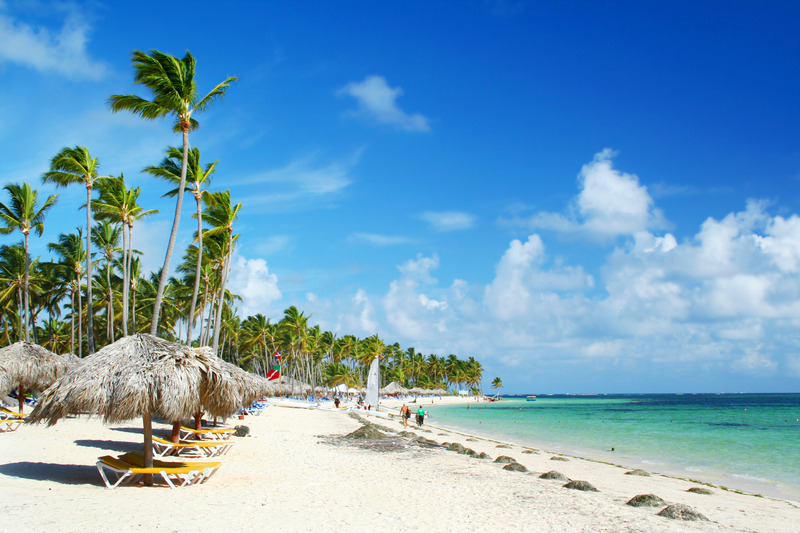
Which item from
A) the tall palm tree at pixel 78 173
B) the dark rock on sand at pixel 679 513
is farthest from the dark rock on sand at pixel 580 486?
the tall palm tree at pixel 78 173

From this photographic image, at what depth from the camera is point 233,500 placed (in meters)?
7.70

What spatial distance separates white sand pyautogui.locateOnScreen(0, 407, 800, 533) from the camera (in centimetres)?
654

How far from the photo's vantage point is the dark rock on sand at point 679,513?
24.6 feet

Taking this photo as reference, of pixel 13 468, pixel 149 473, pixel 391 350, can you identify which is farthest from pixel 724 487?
pixel 391 350

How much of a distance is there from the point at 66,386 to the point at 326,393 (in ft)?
206

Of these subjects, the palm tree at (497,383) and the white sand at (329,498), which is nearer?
the white sand at (329,498)

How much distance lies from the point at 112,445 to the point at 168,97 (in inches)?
381

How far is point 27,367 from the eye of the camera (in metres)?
15.8

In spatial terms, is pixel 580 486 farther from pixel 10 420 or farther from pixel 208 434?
pixel 10 420

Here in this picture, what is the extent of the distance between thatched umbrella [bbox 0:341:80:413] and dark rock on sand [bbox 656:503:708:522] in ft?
52.7

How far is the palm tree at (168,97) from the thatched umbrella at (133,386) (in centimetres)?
579

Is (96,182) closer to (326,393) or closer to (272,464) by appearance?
(272,464)

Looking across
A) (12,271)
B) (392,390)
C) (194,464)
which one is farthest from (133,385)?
(392,390)

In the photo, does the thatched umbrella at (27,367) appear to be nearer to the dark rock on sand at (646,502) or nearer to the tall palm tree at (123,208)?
the tall palm tree at (123,208)
